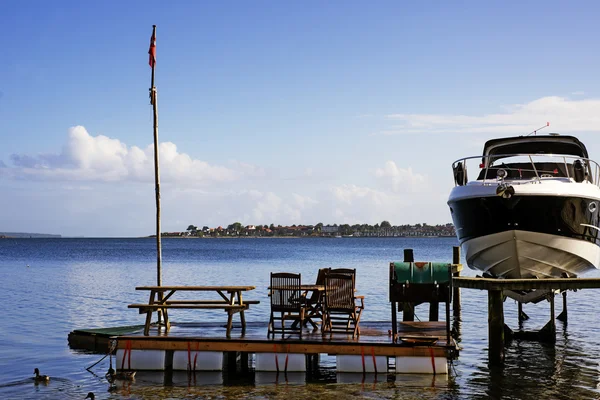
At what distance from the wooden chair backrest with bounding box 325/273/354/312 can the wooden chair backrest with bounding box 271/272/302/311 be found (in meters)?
0.60

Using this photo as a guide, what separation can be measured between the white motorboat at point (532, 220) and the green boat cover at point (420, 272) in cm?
336

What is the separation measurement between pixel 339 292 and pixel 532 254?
533cm

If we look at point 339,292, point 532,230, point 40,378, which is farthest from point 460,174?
point 40,378

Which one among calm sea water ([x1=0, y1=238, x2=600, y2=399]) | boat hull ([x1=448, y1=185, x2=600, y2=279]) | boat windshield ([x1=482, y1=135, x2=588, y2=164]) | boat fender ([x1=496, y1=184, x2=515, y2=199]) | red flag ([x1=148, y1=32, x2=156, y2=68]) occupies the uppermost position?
red flag ([x1=148, y1=32, x2=156, y2=68])

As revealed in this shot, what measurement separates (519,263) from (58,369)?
1100 centimetres

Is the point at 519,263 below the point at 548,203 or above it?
below

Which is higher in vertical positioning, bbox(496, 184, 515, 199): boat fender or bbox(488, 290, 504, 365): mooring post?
bbox(496, 184, 515, 199): boat fender

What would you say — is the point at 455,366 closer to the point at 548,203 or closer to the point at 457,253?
the point at 548,203

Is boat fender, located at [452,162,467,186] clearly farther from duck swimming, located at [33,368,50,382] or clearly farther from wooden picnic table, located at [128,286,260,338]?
duck swimming, located at [33,368,50,382]

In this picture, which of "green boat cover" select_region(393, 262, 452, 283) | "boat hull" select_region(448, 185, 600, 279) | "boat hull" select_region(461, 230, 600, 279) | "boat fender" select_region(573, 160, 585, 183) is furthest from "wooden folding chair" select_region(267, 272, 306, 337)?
"boat fender" select_region(573, 160, 585, 183)

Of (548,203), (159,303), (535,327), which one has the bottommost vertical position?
(535,327)

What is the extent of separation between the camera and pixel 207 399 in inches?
517

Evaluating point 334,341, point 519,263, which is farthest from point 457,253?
point 334,341

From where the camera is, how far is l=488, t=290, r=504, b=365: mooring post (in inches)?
623
